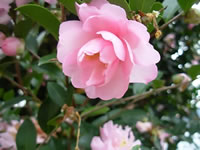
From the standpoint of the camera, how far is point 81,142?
2.43 feet

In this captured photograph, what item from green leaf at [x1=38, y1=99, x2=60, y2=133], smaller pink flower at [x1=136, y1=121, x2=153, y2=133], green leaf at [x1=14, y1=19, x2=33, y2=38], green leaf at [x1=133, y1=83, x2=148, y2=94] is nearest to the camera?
green leaf at [x1=14, y1=19, x2=33, y2=38]

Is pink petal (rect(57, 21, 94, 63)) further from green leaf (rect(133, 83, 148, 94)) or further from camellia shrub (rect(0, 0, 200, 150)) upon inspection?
green leaf (rect(133, 83, 148, 94))

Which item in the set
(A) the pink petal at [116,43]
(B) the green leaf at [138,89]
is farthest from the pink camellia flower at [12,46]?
(B) the green leaf at [138,89]

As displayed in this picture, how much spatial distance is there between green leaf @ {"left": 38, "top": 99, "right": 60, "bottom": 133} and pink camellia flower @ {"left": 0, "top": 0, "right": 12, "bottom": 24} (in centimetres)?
24

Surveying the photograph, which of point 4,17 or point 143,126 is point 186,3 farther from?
point 143,126

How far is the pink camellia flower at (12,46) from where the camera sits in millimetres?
549

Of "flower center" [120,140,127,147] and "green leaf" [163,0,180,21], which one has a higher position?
"green leaf" [163,0,180,21]

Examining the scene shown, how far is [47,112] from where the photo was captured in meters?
0.71

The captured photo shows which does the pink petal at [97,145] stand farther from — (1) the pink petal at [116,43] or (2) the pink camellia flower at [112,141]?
(1) the pink petal at [116,43]

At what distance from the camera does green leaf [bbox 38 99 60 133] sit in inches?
27.7

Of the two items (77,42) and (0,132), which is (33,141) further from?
(77,42)

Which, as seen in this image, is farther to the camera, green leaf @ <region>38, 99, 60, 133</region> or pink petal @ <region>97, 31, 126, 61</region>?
green leaf @ <region>38, 99, 60, 133</region>

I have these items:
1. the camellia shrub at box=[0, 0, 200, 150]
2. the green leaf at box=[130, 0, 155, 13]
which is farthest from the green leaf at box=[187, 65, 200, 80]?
the green leaf at box=[130, 0, 155, 13]

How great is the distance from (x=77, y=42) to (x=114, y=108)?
2.28ft
